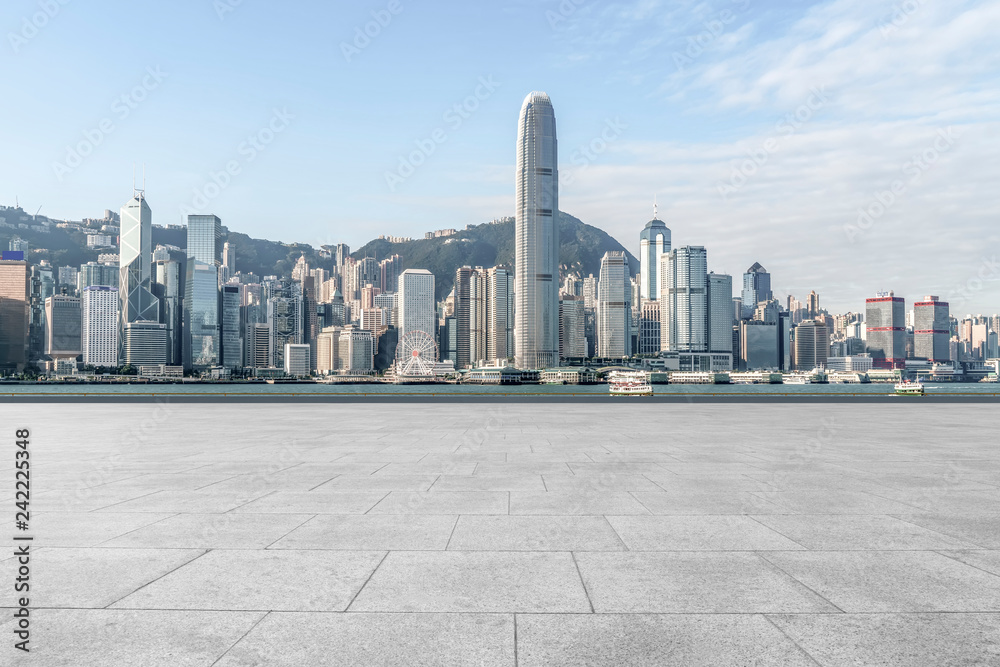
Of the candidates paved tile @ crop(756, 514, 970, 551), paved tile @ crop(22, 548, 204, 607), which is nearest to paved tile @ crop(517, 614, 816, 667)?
paved tile @ crop(756, 514, 970, 551)

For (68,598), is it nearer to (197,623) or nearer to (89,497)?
Result: (197,623)

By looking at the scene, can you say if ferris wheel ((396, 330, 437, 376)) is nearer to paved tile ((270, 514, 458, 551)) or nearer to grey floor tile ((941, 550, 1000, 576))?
paved tile ((270, 514, 458, 551))

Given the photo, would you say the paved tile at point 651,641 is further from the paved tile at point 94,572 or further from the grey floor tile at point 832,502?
the grey floor tile at point 832,502

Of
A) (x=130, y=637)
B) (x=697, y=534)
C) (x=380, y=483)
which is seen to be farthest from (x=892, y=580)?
(x=380, y=483)

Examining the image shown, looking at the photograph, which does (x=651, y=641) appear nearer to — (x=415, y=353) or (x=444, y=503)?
(x=444, y=503)

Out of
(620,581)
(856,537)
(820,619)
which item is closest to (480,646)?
(620,581)

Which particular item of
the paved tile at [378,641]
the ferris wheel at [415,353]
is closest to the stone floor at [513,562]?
the paved tile at [378,641]
